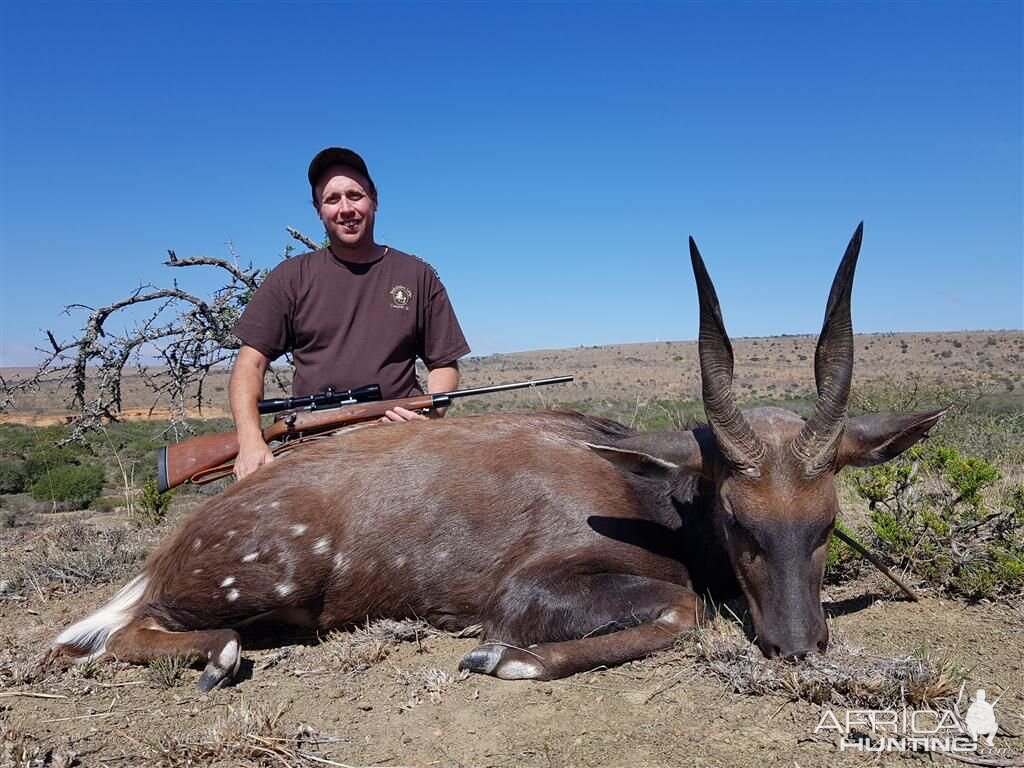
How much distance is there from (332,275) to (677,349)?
8194 centimetres

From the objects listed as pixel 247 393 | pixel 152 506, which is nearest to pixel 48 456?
pixel 152 506

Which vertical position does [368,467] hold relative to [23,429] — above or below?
above

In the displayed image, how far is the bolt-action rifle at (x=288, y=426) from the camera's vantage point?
5.02 meters

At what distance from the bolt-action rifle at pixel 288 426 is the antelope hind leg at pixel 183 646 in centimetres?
103

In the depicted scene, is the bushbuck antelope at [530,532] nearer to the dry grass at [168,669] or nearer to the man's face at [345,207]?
the dry grass at [168,669]

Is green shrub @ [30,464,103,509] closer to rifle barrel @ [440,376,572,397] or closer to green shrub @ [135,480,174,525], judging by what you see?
green shrub @ [135,480,174,525]

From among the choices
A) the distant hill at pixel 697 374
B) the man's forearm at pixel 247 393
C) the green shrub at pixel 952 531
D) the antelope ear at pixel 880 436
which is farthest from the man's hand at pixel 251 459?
the distant hill at pixel 697 374

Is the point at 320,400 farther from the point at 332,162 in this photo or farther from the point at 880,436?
the point at 880,436

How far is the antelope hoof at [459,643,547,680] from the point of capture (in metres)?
3.48

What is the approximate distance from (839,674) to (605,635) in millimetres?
1089

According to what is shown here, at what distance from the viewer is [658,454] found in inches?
156

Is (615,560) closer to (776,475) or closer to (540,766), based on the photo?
(776,475)

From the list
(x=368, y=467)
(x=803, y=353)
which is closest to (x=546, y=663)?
(x=368, y=467)

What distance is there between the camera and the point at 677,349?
85188mm
